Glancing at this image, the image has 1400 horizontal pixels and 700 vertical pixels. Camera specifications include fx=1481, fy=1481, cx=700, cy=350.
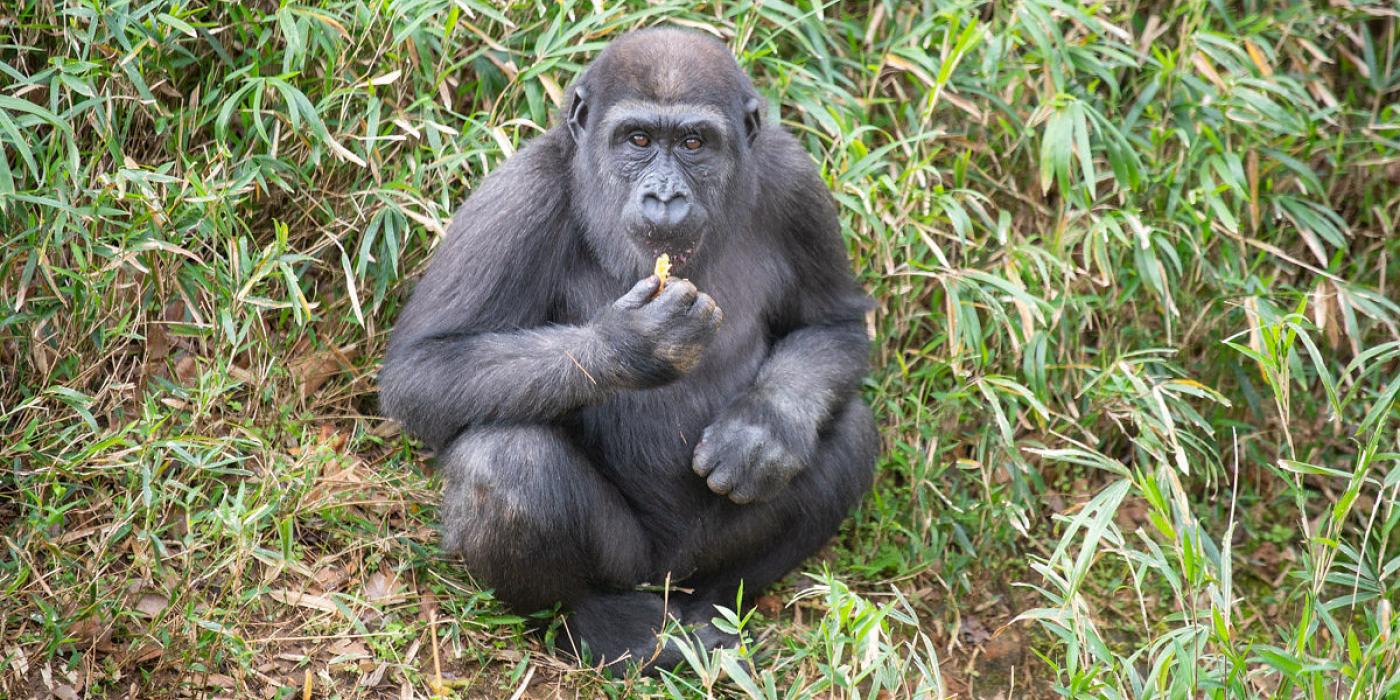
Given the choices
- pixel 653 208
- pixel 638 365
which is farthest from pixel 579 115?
pixel 638 365

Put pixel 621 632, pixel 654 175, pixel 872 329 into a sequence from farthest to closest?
1. pixel 872 329
2. pixel 621 632
3. pixel 654 175

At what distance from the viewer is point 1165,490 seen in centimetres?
546

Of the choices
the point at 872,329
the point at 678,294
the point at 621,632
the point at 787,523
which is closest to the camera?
the point at 678,294

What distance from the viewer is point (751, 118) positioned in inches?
207

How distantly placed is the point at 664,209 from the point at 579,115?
61cm

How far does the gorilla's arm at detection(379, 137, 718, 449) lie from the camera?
15.8ft

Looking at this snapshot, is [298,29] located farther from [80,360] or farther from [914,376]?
[914,376]

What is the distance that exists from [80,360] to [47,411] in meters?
0.26

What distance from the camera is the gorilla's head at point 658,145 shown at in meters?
4.85

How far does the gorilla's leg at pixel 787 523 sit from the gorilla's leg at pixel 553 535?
10.1 inches

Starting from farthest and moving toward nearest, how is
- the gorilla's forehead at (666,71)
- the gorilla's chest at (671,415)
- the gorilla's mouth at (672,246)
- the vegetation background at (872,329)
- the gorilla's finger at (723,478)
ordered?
1. the gorilla's chest at (671,415)
2. the gorilla's finger at (723,478)
3. the gorilla's forehead at (666,71)
4. the gorilla's mouth at (672,246)
5. the vegetation background at (872,329)

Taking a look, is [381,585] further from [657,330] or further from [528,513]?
[657,330]

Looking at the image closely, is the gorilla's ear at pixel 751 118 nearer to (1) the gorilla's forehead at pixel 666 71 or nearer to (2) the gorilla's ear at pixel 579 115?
(1) the gorilla's forehead at pixel 666 71

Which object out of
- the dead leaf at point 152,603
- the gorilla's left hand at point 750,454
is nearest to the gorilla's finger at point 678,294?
the gorilla's left hand at point 750,454
